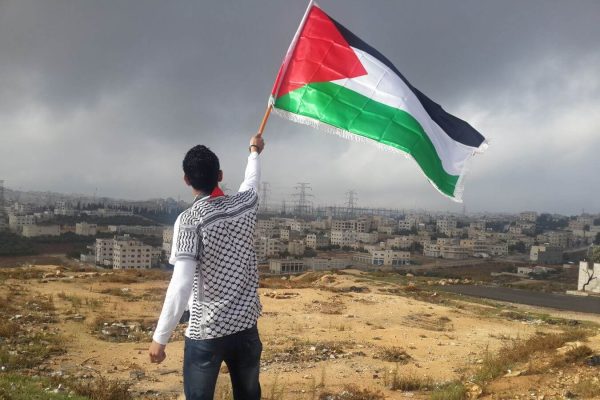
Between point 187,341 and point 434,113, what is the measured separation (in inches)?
124

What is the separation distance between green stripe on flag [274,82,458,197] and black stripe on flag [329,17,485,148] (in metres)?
0.36

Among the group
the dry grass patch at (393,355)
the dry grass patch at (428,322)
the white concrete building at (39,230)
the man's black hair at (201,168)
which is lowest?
the white concrete building at (39,230)

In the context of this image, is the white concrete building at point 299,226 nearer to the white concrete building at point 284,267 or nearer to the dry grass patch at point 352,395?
the white concrete building at point 284,267

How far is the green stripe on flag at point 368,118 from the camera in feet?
12.9

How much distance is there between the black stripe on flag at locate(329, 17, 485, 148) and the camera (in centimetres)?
416

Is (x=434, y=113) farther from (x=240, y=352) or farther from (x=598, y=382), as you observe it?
(x=598, y=382)

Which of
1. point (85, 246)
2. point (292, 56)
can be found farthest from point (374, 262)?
point (292, 56)

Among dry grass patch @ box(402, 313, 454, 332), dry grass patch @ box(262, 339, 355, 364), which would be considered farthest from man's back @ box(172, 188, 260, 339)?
dry grass patch @ box(402, 313, 454, 332)

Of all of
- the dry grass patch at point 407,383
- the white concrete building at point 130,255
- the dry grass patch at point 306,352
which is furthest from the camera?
the white concrete building at point 130,255

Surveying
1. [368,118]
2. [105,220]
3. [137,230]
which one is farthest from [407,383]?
[105,220]

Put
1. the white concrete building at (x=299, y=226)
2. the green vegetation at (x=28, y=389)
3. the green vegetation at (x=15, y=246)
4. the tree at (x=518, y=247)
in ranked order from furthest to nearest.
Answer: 1. the white concrete building at (x=299, y=226)
2. the tree at (x=518, y=247)
3. the green vegetation at (x=15, y=246)
4. the green vegetation at (x=28, y=389)

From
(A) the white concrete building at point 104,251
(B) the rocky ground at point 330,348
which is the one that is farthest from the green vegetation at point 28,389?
(A) the white concrete building at point 104,251

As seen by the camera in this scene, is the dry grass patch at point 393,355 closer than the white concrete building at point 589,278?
Yes

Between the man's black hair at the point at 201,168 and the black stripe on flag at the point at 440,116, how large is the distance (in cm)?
239
